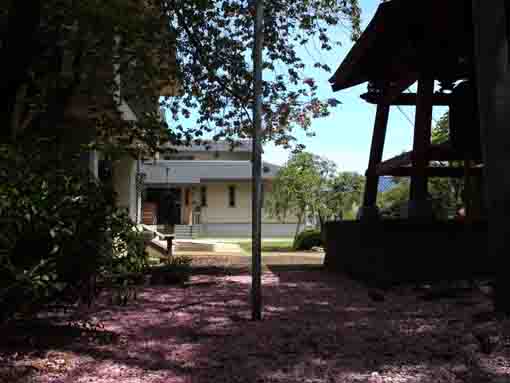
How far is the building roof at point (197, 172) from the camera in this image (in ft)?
108

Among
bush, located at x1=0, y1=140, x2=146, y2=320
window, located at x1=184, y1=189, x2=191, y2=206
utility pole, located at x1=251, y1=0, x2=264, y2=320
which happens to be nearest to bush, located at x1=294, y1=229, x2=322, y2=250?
utility pole, located at x1=251, y1=0, x2=264, y2=320

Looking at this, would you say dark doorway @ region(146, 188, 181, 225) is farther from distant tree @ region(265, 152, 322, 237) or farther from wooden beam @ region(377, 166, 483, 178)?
wooden beam @ region(377, 166, 483, 178)

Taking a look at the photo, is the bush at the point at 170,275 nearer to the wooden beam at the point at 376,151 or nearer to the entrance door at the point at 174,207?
the wooden beam at the point at 376,151

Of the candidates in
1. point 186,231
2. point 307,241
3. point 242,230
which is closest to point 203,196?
point 242,230

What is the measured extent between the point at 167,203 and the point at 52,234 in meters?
30.8

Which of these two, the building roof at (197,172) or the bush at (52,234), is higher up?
the building roof at (197,172)

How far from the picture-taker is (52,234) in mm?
3754

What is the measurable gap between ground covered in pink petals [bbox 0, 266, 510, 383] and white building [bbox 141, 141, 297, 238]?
2641cm

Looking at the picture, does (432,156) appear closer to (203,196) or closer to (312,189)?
(312,189)

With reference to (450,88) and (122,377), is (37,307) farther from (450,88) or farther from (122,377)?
(450,88)

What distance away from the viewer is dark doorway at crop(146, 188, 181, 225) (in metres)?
33.8

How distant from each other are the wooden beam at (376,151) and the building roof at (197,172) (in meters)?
23.0

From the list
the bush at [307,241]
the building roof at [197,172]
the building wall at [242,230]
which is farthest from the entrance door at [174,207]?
the bush at [307,241]

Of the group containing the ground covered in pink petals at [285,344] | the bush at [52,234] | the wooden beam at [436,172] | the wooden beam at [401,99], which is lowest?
the ground covered in pink petals at [285,344]
